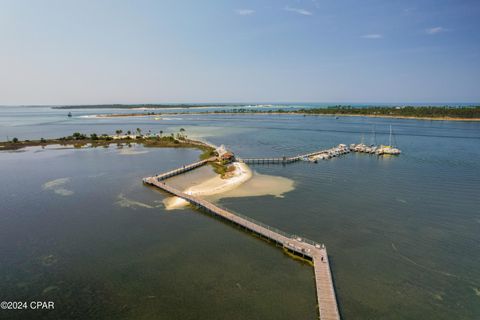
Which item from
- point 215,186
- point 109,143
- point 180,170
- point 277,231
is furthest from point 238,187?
point 109,143

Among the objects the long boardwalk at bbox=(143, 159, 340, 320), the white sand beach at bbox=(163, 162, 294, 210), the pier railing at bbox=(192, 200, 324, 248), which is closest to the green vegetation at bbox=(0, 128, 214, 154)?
the white sand beach at bbox=(163, 162, 294, 210)

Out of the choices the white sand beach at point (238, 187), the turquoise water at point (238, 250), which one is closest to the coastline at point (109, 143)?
the white sand beach at point (238, 187)

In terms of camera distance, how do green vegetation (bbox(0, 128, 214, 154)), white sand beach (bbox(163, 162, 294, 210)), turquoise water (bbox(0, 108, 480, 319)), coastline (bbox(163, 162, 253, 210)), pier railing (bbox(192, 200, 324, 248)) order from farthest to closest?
green vegetation (bbox(0, 128, 214, 154)) → white sand beach (bbox(163, 162, 294, 210)) → coastline (bbox(163, 162, 253, 210)) → pier railing (bbox(192, 200, 324, 248)) → turquoise water (bbox(0, 108, 480, 319))

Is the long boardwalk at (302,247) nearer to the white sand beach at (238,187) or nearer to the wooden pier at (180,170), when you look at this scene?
the white sand beach at (238,187)

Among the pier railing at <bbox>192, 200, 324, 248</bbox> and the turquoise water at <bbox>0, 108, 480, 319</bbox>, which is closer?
the turquoise water at <bbox>0, 108, 480, 319</bbox>

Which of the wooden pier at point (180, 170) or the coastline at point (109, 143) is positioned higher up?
the coastline at point (109, 143)

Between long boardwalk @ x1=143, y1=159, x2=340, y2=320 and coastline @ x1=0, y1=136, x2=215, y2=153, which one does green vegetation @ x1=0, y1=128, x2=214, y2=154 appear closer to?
coastline @ x1=0, y1=136, x2=215, y2=153

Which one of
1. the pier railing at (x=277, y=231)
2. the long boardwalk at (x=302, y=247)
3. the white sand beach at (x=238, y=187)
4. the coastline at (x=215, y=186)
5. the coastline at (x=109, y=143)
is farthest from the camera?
the coastline at (x=109, y=143)
